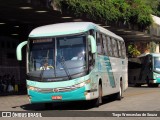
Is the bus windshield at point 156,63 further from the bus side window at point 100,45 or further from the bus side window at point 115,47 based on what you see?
the bus side window at point 100,45

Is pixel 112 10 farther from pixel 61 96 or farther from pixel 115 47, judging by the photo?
pixel 61 96

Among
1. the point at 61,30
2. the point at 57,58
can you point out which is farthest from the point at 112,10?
the point at 57,58

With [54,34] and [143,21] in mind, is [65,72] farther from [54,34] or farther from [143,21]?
[143,21]

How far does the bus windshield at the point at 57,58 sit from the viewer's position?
1664 centimetres

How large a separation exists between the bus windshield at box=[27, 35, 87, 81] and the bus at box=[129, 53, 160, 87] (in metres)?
23.9

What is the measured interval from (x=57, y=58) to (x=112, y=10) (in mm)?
21553

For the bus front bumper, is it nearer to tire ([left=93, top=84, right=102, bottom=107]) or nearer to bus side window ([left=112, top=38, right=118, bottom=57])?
tire ([left=93, top=84, right=102, bottom=107])

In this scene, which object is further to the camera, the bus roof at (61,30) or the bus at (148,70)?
the bus at (148,70)

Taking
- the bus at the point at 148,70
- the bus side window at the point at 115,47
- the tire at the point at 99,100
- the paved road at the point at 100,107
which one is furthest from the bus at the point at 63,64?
the bus at the point at 148,70

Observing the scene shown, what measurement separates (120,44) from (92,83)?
7.50 m

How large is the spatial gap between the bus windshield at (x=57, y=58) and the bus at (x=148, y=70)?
23.9 m

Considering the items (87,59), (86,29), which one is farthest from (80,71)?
(86,29)

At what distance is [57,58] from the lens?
1684cm

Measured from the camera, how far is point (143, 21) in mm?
45375
